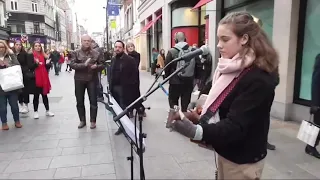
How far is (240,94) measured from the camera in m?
1.41

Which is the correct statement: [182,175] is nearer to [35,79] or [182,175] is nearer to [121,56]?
[121,56]

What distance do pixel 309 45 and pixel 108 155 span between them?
4.82 m

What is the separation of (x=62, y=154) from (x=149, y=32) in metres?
19.4

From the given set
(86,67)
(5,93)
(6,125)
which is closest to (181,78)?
(86,67)

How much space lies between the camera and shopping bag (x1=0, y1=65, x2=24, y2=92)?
559 centimetres

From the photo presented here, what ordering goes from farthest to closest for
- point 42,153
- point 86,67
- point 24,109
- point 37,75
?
point 24,109, point 37,75, point 86,67, point 42,153

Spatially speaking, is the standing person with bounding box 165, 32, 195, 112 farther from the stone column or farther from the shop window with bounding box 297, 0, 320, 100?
the shop window with bounding box 297, 0, 320, 100

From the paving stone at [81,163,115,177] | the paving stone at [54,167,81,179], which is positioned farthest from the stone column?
the paving stone at [54,167,81,179]

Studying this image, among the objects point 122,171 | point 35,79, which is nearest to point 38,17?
point 35,79

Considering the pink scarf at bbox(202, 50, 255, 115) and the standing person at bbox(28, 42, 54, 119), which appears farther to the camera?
the standing person at bbox(28, 42, 54, 119)

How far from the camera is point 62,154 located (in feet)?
14.6

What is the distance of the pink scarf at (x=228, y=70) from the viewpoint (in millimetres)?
1422

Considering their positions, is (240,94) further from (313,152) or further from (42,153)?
(42,153)

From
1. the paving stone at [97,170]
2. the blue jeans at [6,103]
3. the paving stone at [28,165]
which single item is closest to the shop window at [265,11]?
the paving stone at [97,170]
